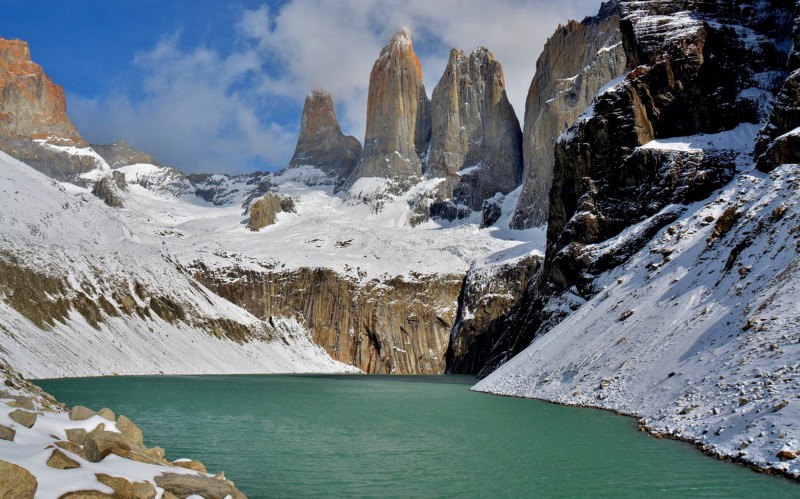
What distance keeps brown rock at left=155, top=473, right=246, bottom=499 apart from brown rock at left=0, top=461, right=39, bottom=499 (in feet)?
8.08

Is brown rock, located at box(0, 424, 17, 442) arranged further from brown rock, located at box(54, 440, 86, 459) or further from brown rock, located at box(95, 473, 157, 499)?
brown rock, located at box(95, 473, 157, 499)

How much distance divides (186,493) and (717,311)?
30.8 metres

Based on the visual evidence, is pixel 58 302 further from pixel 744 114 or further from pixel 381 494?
pixel 744 114

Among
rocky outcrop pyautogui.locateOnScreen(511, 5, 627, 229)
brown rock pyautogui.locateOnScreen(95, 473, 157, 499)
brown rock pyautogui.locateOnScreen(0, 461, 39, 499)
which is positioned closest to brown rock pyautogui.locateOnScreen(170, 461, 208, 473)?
brown rock pyautogui.locateOnScreen(95, 473, 157, 499)

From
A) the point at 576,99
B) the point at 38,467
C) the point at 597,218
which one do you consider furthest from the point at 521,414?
the point at 576,99

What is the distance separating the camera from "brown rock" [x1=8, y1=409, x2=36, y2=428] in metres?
11.7

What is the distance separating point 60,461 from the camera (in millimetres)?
9883

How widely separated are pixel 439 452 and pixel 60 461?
1604cm

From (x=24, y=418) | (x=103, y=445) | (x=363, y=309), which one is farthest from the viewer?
(x=363, y=309)

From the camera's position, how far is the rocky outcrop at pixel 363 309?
146250 mm

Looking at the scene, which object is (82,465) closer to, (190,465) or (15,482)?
(15,482)

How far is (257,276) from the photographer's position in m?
148

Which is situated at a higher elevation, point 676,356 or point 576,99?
point 576,99

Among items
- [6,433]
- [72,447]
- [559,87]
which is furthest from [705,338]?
[559,87]
